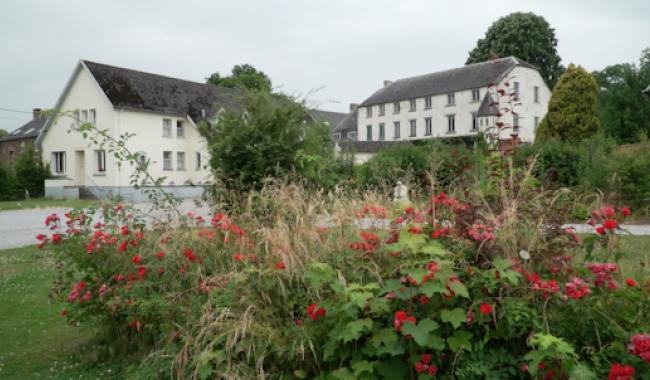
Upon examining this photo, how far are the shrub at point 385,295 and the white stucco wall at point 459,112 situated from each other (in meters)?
38.6

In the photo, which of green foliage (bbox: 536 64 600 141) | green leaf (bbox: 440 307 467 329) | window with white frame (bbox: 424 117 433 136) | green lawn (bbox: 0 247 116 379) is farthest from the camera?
window with white frame (bbox: 424 117 433 136)

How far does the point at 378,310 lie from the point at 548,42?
5502 cm

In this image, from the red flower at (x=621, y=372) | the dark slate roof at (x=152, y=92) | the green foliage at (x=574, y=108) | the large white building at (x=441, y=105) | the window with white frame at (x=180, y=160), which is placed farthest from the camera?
the large white building at (x=441, y=105)

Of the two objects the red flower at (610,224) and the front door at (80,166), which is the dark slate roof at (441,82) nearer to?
the front door at (80,166)

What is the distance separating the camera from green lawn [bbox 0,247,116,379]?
408cm

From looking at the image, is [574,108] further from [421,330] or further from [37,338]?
[421,330]

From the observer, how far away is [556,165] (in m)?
14.0

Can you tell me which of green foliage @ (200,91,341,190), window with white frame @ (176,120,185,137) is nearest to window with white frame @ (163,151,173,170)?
window with white frame @ (176,120,185,137)

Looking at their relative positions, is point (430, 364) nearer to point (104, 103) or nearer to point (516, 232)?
point (516, 232)

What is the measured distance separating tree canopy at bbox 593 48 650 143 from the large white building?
19.5 feet

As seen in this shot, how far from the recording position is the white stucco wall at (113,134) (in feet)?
98.8

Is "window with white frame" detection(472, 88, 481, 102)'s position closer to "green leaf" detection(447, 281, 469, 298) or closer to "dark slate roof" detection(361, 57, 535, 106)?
"dark slate roof" detection(361, 57, 535, 106)

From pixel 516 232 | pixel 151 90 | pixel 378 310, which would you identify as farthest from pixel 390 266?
pixel 151 90

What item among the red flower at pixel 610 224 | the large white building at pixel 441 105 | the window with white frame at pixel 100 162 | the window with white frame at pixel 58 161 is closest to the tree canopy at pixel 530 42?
the large white building at pixel 441 105
